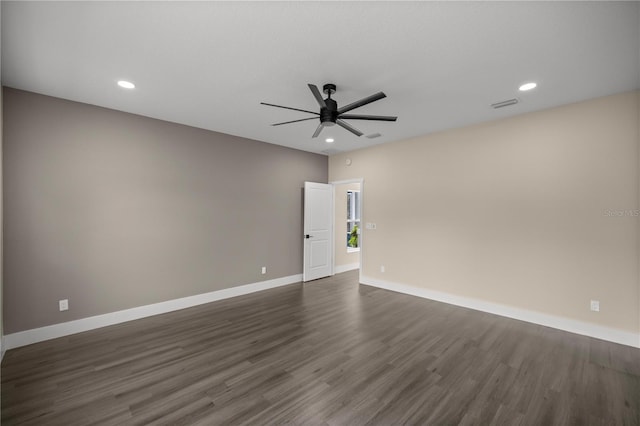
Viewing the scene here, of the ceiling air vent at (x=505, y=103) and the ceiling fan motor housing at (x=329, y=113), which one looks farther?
the ceiling air vent at (x=505, y=103)

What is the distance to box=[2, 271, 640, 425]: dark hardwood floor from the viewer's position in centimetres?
202

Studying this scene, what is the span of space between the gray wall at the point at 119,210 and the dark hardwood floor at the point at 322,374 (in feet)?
1.91

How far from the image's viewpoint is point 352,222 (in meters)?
8.01

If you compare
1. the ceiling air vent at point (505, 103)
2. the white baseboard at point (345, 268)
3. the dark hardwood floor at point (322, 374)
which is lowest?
the dark hardwood floor at point (322, 374)

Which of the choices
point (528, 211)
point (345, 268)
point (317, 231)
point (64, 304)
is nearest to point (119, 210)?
point (64, 304)

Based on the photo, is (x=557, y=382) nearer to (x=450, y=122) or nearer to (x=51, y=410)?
(x=450, y=122)

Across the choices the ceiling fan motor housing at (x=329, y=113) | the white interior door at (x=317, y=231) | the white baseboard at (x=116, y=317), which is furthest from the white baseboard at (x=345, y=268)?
the ceiling fan motor housing at (x=329, y=113)

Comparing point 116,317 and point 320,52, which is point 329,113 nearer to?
point 320,52

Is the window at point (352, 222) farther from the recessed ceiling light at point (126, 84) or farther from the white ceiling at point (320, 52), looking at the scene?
the recessed ceiling light at point (126, 84)

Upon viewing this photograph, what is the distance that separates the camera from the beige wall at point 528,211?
10.3 feet

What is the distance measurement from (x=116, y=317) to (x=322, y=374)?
2982 millimetres

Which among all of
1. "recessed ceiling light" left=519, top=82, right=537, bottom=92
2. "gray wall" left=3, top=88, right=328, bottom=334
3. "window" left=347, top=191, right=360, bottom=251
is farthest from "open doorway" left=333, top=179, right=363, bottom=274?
"recessed ceiling light" left=519, top=82, right=537, bottom=92

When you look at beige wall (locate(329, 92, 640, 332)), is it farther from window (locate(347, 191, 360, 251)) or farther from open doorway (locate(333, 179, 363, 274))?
window (locate(347, 191, 360, 251))

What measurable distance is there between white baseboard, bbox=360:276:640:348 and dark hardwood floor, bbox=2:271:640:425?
0.15 meters
